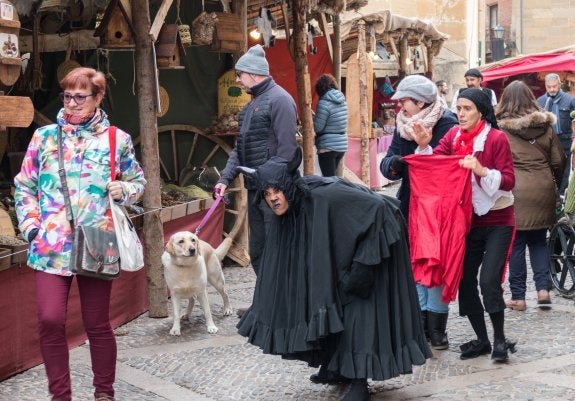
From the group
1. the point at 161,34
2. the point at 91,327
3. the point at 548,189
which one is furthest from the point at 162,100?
the point at 91,327

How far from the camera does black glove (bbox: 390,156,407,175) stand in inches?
281

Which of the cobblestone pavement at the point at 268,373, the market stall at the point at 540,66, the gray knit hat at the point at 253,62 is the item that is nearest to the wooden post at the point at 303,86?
the cobblestone pavement at the point at 268,373

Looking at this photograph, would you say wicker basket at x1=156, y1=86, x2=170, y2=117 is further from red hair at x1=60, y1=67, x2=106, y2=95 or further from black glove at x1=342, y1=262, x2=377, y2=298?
black glove at x1=342, y1=262, x2=377, y2=298

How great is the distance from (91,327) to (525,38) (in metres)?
38.2

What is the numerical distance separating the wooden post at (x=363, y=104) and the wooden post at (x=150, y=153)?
943 centimetres

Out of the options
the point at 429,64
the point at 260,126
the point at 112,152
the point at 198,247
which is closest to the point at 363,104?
the point at 429,64

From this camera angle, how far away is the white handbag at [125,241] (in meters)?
5.60

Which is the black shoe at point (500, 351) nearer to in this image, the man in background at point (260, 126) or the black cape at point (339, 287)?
the black cape at point (339, 287)

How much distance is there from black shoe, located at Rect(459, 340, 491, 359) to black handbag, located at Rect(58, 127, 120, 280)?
269 cm

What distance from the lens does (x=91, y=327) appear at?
5582mm

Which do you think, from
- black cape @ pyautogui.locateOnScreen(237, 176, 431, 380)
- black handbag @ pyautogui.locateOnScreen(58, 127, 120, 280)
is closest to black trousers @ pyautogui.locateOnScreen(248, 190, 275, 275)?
Answer: black cape @ pyautogui.locateOnScreen(237, 176, 431, 380)

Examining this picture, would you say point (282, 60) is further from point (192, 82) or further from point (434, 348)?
point (434, 348)

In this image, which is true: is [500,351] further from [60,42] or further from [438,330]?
[60,42]

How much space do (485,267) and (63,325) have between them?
283 centimetres
